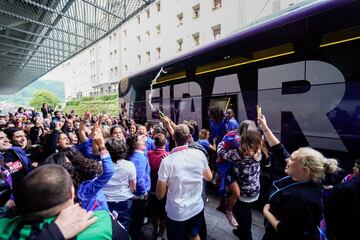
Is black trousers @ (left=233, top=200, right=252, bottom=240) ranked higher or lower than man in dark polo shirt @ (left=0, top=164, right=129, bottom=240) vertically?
lower

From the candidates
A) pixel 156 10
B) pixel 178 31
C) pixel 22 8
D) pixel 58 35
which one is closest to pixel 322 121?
pixel 22 8

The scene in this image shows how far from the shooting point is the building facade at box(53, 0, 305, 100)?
46.6ft

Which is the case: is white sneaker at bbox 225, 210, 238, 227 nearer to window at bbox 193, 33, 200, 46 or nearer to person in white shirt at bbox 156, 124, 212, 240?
person in white shirt at bbox 156, 124, 212, 240

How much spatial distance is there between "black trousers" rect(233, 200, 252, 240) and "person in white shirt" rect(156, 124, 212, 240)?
72 centimetres

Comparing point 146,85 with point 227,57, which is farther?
point 146,85

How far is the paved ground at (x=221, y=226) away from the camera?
10.5ft

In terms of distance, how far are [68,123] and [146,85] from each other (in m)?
3.01

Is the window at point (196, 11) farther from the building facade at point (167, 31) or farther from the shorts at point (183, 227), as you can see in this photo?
the shorts at point (183, 227)

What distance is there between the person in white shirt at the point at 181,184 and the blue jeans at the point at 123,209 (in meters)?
0.54

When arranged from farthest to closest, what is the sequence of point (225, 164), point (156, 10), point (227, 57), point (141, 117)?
point (156, 10), point (141, 117), point (227, 57), point (225, 164)

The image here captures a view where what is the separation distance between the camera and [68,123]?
22.4 ft

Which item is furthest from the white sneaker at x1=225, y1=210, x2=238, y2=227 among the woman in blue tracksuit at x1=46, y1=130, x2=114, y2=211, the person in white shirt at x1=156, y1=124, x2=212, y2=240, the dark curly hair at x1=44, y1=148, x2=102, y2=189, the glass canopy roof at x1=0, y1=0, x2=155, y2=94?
the glass canopy roof at x1=0, y1=0, x2=155, y2=94

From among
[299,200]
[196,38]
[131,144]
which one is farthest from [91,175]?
[196,38]

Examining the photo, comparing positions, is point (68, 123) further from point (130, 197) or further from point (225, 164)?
point (225, 164)
